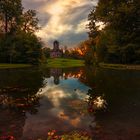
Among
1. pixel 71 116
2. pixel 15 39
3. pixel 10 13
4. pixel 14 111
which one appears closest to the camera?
pixel 71 116

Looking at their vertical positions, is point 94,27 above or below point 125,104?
above

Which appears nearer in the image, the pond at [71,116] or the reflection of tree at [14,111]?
the pond at [71,116]

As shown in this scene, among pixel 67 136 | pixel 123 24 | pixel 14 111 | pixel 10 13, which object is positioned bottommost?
pixel 14 111

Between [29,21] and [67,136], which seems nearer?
[67,136]

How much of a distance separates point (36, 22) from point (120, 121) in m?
73.7

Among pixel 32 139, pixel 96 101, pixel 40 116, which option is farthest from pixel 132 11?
pixel 32 139

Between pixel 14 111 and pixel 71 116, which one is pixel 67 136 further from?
pixel 14 111

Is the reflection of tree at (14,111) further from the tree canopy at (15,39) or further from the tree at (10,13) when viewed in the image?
the tree at (10,13)

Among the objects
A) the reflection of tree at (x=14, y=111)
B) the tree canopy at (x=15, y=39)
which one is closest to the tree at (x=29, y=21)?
the tree canopy at (x=15, y=39)

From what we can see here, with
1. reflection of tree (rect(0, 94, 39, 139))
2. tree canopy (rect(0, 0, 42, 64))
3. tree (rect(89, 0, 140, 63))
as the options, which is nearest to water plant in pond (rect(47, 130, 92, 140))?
reflection of tree (rect(0, 94, 39, 139))

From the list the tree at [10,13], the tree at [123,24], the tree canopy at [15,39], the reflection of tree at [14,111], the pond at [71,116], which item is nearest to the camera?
the pond at [71,116]

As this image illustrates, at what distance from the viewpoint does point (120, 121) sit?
9.98m

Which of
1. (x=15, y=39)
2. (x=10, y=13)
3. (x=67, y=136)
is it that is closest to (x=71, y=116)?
(x=67, y=136)

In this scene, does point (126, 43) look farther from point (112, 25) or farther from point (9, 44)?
point (9, 44)
